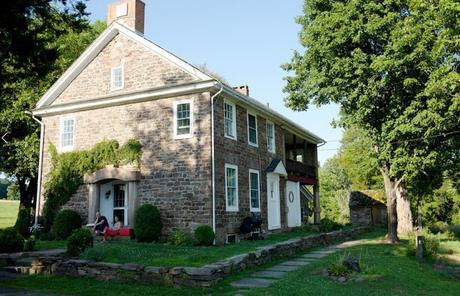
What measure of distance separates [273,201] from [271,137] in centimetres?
331

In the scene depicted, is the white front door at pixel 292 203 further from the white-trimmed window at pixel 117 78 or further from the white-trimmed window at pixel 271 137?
the white-trimmed window at pixel 117 78

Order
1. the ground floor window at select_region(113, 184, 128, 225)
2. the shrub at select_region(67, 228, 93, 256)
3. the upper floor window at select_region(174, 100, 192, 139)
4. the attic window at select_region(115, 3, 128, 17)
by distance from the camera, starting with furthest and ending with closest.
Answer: the attic window at select_region(115, 3, 128, 17) → the ground floor window at select_region(113, 184, 128, 225) → the upper floor window at select_region(174, 100, 192, 139) → the shrub at select_region(67, 228, 93, 256)

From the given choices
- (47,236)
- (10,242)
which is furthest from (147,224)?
(47,236)

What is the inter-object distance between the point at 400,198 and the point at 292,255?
44.0 ft

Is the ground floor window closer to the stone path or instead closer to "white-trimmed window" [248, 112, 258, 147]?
"white-trimmed window" [248, 112, 258, 147]

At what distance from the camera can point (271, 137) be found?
20.8m

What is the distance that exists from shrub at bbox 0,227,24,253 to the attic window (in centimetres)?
1100

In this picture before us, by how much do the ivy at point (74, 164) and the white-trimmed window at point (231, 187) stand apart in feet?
12.2

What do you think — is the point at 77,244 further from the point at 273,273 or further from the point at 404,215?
the point at 404,215

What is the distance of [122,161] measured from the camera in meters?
16.8

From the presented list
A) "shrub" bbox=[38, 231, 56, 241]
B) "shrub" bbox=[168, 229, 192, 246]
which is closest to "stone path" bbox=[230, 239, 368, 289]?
"shrub" bbox=[168, 229, 192, 246]

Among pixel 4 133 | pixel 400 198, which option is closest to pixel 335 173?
pixel 400 198

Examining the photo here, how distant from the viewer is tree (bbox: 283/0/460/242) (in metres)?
15.3

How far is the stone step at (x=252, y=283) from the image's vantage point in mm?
8978
